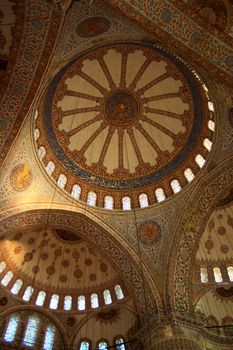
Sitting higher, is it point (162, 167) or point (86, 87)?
point (86, 87)

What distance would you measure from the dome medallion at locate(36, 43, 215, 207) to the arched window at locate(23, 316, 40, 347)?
212 inches

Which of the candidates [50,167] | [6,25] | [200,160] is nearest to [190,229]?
[200,160]

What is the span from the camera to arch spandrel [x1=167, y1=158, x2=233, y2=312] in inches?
410

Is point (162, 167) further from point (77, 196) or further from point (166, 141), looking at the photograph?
point (77, 196)

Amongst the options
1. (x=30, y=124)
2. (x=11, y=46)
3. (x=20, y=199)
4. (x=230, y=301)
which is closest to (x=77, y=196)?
(x=20, y=199)

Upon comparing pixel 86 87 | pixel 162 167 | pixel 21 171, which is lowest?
pixel 21 171

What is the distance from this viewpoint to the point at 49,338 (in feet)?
39.1

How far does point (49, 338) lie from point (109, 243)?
442 centimetres

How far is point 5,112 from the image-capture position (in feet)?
28.2

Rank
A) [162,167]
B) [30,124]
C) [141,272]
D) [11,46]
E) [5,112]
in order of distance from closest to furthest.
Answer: [11,46] → [5,112] → [30,124] → [141,272] → [162,167]

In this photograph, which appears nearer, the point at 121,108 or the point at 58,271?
the point at 121,108

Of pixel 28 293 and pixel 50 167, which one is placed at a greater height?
pixel 50 167

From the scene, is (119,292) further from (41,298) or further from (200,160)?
(200,160)

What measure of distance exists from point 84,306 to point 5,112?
8101 mm
